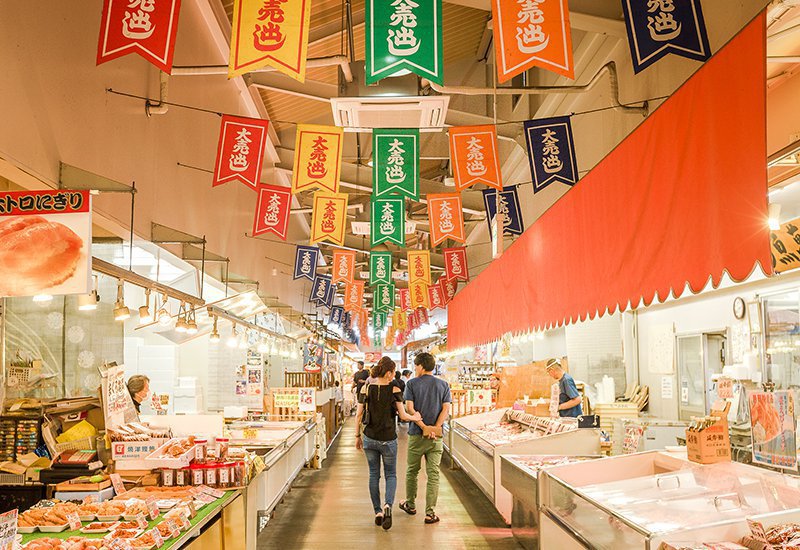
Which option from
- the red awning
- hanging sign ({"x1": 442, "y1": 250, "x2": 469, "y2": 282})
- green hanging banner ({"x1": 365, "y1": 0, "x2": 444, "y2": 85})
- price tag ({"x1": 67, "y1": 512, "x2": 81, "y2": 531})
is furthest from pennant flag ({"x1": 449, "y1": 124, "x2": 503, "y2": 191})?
hanging sign ({"x1": 442, "y1": 250, "x2": 469, "y2": 282})

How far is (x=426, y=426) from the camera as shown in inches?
326

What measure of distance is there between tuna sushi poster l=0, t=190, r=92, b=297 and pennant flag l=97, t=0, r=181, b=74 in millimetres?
1260

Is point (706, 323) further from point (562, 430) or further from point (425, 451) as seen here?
point (425, 451)

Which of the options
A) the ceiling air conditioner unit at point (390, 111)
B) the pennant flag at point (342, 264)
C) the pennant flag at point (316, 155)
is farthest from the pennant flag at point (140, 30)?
the pennant flag at point (342, 264)

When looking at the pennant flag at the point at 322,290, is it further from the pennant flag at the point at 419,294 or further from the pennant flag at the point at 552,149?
the pennant flag at the point at 552,149

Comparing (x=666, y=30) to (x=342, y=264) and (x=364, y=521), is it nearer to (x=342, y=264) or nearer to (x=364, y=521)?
(x=364, y=521)

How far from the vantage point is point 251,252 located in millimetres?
13852

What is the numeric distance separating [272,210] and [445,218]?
278 centimetres

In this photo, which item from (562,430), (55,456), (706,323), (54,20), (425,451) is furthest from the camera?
(706,323)

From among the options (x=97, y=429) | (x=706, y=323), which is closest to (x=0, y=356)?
(x=97, y=429)

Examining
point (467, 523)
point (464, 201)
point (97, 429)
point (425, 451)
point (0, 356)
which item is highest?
point (464, 201)

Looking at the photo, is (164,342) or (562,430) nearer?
(562,430)

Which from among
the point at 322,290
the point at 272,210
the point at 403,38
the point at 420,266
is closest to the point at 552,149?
the point at 403,38

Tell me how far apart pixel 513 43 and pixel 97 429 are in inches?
197
